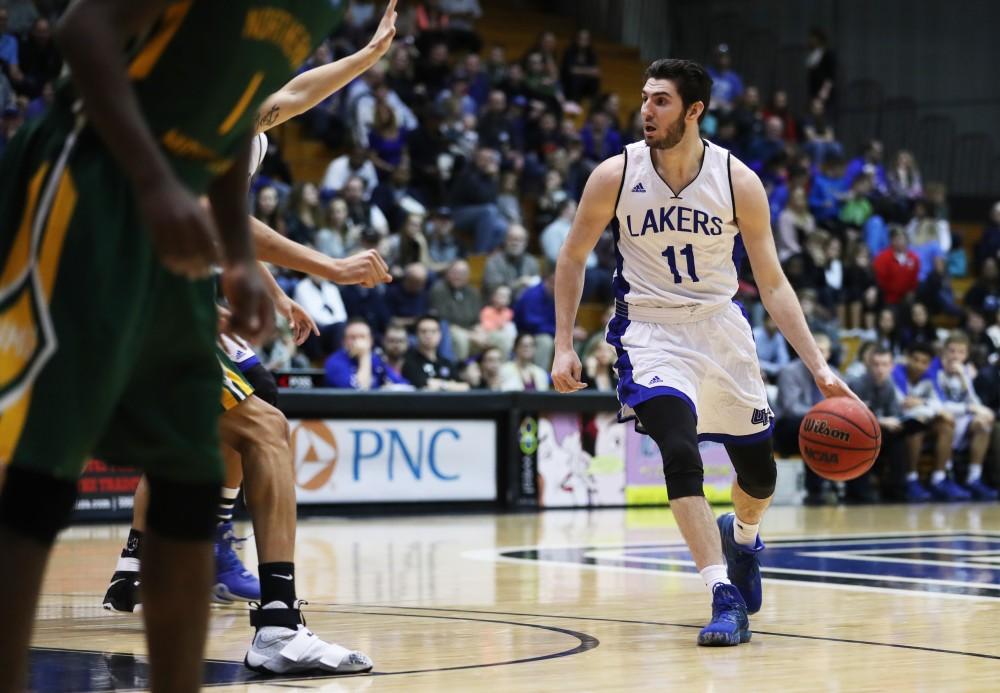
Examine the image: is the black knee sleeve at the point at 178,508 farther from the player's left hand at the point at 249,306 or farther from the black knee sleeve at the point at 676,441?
the black knee sleeve at the point at 676,441

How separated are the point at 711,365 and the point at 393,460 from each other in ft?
23.3

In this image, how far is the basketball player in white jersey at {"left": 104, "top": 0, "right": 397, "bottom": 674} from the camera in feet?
15.0

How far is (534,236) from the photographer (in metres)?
18.4

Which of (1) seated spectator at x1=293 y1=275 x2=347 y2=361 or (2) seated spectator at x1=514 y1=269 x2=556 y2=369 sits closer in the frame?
(1) seated spectator at x1=293 y1=275 x2=347 y2=361

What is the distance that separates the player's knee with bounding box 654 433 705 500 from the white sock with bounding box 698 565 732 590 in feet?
0.89

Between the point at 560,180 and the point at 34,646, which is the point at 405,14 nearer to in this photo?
the point at 560,180

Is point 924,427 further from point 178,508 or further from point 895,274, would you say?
point 178,508

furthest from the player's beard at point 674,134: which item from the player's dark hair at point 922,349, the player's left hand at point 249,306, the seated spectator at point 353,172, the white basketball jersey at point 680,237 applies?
the player's dark hair at point 922,349

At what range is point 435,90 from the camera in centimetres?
1880

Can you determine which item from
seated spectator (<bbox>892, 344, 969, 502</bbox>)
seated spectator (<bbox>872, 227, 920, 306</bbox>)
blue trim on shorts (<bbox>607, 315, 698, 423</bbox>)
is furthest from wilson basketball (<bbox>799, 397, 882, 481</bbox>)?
seated spectator (<bbox>872, 227, 920, 306</bbox>)

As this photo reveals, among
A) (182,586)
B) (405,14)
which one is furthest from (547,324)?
(182,586)

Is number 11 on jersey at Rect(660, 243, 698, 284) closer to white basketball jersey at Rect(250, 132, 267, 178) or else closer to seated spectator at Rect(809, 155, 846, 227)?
white basketball jersey at Rect(250, 132, 267, 178)

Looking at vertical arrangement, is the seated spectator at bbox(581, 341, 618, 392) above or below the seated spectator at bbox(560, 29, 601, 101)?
below

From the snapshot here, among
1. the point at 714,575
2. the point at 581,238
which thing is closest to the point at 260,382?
the point at 581,238
